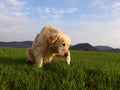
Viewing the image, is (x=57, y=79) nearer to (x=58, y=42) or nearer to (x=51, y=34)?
(x=58, y=42)

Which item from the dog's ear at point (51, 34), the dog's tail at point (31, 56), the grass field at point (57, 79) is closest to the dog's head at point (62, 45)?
the dog's ear at point (51, 34)

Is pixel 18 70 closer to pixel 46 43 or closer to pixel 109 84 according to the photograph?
pixel 46 43

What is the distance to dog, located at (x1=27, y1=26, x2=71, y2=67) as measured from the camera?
8.84 m

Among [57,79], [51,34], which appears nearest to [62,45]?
[51,34]

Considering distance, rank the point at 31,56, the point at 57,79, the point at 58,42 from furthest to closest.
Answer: the point at 31,56 → the point at 58,42 → the point at 57,79

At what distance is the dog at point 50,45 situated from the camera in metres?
8.84

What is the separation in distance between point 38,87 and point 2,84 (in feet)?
2.90

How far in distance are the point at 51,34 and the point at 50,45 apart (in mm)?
→ 353

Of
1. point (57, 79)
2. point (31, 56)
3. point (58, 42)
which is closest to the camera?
point (57, 79)

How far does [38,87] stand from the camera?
21.3 ft

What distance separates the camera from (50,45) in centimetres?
891

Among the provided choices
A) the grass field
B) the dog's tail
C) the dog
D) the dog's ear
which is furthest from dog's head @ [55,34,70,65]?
the dog's tail

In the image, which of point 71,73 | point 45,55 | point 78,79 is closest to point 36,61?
point 45,55

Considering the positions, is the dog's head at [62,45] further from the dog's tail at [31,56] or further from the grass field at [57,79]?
the dog's tail at [31,56]
